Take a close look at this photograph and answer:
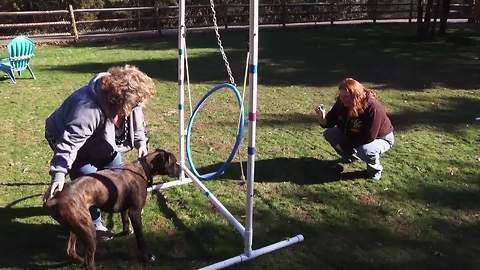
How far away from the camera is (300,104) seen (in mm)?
9094

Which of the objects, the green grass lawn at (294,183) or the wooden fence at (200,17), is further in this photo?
the wooden fence at (200,17)

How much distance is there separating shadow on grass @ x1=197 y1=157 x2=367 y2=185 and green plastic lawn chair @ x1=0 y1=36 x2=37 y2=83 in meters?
6.64

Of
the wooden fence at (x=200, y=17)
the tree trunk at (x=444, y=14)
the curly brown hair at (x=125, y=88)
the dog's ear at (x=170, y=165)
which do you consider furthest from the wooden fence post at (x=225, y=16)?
the curly brown hair at (x=125, y=88)

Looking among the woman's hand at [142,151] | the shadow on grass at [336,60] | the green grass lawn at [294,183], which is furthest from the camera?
the shadow on grass at [336,60]

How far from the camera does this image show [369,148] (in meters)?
5.49

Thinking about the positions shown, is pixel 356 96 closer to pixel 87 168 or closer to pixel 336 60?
pixel 87 168

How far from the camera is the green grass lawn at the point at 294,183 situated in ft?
13.8

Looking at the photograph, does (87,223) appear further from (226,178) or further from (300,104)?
(300,104)

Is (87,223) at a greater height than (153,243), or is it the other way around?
(87,223)

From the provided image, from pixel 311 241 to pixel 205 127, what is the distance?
3543mm

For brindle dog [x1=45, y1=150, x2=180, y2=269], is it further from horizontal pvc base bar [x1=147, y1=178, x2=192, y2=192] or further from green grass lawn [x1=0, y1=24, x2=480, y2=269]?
horizontal pvc base bar [x1=147, y1=178, x2=192, y2=192]

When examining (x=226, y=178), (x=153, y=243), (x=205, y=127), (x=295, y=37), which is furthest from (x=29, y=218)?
(x=295, y=37)

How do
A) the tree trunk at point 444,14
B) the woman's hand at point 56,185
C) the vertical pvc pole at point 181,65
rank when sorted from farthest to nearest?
the tree trunk at point 444,14, the vertical pvc pole at point 181,65, the woman's hand at point 56,185

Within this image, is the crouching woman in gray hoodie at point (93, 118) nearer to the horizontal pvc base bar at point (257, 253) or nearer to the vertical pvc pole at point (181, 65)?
the vertical pvc pole at point (181, 65)
